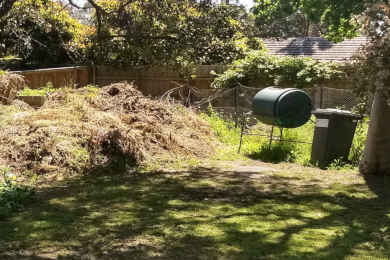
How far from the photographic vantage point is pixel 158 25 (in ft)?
37.2

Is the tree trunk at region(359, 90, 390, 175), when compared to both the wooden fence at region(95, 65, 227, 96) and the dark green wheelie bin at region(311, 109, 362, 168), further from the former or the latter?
the wooden fence at region(95, 65, 227, 96)

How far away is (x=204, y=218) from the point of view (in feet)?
20.4

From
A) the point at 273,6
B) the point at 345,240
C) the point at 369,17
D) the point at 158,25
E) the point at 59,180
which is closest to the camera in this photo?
the point at 345,240

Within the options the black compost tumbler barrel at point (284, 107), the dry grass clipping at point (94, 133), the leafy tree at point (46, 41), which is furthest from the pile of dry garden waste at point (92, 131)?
the leafy tree at point (46, 41)

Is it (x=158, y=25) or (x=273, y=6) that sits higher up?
(x=273, y=6)

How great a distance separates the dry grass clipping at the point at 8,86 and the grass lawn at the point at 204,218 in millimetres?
4666

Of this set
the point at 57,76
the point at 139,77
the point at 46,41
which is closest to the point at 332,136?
the point at 57,76

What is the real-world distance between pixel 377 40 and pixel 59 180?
17.4 feet

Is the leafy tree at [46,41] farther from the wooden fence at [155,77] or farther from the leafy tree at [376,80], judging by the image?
the leafy tree at [376,80]

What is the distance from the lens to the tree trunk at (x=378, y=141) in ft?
28.0

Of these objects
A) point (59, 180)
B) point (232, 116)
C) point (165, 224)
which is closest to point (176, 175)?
point (59, 180)

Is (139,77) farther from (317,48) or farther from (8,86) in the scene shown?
(317,48)

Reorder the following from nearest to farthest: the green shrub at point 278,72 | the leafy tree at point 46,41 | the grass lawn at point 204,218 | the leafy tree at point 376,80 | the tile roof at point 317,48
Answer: the grass lawn at point 204,218 < the leafy tree at point 376,80 < the green shrub at point 278,72 < the leafy tree at point 46,41 < the tile roof at point 317,48

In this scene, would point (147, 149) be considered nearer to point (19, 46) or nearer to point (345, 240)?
point (345, 240)
